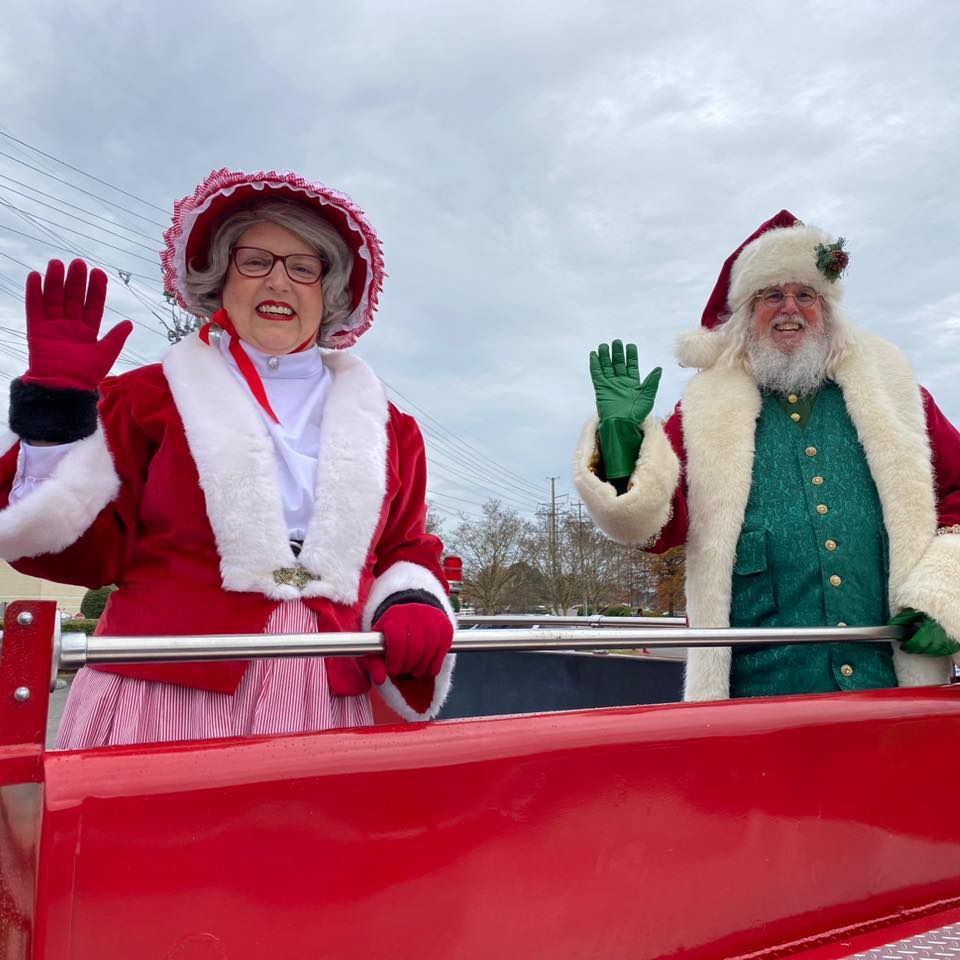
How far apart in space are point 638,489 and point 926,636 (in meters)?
0.80

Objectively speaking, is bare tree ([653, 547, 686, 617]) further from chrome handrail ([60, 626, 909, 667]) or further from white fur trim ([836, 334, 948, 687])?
chrome handrail ([60, 626, 909, 667])

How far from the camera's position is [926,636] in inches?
86.9

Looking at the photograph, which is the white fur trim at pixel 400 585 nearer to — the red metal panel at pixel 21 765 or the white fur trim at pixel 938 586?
the red metal panel at pixel 21 765

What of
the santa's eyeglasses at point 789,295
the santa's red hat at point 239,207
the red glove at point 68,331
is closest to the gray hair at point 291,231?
the santa's red hat at point 239,207

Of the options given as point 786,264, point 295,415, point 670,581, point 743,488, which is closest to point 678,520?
point 743,488

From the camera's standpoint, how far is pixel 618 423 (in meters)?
2.41

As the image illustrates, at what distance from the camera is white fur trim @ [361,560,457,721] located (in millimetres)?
1793

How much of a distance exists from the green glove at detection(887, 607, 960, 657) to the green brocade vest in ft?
0.56

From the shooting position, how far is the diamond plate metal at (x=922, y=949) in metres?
1.47

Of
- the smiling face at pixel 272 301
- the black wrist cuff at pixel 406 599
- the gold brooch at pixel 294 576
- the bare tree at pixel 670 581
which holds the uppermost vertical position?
the smiling face at pixel 272 301

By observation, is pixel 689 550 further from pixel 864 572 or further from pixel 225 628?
pixel 225 628

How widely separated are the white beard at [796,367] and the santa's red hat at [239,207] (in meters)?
1.27

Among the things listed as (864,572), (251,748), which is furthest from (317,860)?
(864,572)

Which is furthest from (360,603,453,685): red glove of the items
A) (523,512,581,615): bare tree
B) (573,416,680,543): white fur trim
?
(523,512,581,615): bare tree
